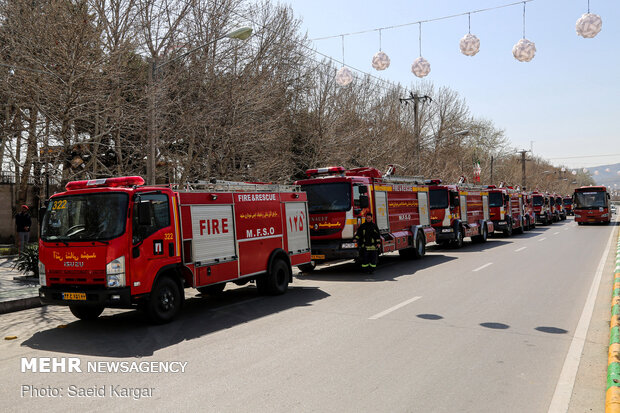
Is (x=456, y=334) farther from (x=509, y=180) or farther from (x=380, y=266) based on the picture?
(x=509, y=180)

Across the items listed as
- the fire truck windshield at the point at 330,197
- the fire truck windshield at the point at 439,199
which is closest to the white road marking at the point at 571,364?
the fire truck windshield at the point at 330,197

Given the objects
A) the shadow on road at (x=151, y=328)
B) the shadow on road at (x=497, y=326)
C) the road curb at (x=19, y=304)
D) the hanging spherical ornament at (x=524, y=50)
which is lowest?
the shadow on road at (x=497, y=326)

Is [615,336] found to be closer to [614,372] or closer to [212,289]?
[614,372]

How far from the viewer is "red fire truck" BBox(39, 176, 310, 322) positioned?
806cm

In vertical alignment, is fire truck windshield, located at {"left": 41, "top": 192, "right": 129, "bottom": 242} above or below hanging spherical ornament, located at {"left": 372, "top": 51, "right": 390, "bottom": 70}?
below

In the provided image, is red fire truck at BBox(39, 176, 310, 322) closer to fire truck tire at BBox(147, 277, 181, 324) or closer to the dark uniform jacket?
fire truck tire at BBox(147, 277, 181, 324)

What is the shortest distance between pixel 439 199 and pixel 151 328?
17226 millimetres

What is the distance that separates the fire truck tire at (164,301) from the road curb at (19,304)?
11.3 feet

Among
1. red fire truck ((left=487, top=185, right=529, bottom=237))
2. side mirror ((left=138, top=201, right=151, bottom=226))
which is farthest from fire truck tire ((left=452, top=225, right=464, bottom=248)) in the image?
side mirror ((left=138, top=201, right=151, bottom=226))

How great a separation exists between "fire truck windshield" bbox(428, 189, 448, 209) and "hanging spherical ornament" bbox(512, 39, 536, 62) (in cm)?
1070

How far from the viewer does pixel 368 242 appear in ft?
48.2

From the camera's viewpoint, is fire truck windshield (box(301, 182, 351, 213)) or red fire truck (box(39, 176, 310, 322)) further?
fire truck windshield (box(301, 182, 351, 213))

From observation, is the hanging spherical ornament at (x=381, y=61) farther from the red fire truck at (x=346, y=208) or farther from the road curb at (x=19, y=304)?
the road curb at (x=19, y=304)

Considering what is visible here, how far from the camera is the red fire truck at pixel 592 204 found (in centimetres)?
4156
